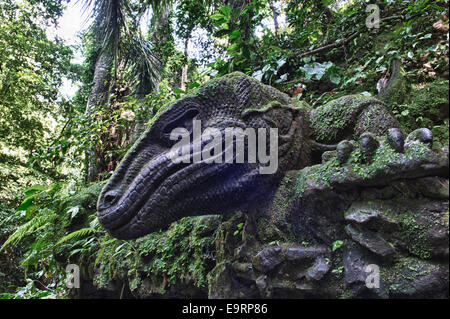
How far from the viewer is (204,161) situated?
1530 mm

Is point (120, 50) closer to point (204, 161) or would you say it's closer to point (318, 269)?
point (204, 161)

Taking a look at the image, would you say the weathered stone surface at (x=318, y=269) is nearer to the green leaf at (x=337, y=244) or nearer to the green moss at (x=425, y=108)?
the green leaf at (x=337, y=244)

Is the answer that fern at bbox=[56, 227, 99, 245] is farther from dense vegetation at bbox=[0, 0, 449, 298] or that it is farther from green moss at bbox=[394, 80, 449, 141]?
green moss at bbox=[394, 80, 449, 141]

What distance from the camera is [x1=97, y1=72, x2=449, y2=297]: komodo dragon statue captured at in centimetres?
117

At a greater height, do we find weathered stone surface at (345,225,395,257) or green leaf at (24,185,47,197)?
green leaf at (24,185,47,197)

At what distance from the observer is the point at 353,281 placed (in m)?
1.19

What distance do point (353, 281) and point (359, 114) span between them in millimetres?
928

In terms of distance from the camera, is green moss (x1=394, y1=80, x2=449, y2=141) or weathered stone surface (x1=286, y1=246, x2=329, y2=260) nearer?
weathered stone surface (x1=286, y1=246, x2=329, y2=260)

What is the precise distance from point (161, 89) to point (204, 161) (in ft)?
10.1

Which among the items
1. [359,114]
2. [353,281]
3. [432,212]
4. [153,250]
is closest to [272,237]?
[353,281]

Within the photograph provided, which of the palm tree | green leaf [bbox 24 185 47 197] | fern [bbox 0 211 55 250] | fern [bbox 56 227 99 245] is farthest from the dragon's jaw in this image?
the palm tree

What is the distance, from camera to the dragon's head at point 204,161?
5.05 feet

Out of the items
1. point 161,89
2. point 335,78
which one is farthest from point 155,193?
point 161,89

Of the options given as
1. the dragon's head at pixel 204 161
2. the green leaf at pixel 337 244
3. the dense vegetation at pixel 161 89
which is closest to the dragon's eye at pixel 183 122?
the dragon's head at pixel 204 161
